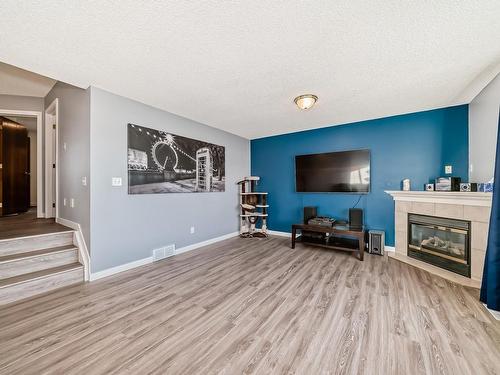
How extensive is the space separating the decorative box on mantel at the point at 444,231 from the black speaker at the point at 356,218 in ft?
1.77

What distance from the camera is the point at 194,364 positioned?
1.34 m

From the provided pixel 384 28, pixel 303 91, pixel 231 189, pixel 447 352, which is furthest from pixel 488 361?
pixel 231 189

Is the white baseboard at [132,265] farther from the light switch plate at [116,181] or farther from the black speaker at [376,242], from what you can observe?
the black speaker at [376,242]

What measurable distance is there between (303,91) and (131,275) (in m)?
3.36

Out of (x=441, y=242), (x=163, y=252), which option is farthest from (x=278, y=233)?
(x=441, y=242)

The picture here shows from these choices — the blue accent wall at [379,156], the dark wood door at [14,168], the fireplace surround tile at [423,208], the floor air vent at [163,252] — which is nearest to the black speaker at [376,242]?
the blue accent wall at [379,156]

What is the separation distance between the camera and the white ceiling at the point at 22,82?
306 cm

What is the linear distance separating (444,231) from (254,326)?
3089 millimetres

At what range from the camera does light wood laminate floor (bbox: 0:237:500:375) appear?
1.35 m

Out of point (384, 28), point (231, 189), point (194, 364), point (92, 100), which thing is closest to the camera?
point (194, 364)

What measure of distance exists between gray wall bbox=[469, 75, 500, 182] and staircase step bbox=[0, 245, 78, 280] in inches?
215

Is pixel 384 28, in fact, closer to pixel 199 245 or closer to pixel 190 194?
pixel 190 194

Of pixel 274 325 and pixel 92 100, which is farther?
pixel 92 100

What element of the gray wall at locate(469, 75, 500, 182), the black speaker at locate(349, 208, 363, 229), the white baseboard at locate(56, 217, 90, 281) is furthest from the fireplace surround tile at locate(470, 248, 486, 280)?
the white baseboard at locate(56, 217, 90, 281)
